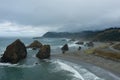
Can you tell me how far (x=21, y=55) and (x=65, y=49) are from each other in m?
38.4

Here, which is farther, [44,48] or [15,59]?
[44,48]

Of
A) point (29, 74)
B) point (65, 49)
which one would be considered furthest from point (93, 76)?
point (65, 49)

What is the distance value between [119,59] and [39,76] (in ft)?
94.1

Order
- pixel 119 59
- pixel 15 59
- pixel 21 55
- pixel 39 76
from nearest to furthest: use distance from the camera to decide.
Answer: pixel 39 76
pixel 119 59
pixel 15 59
pixel 21 55

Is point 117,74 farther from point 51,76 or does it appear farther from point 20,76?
point 20,76

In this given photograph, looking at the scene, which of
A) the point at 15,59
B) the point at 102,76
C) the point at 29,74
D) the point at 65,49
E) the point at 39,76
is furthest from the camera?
the point at 65,49

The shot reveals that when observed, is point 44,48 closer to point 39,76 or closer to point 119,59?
point 119,59

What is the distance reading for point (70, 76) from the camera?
52.8 m

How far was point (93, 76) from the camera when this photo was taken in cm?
5094

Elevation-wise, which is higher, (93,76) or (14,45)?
(14,45)

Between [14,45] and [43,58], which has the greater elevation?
[14,45]

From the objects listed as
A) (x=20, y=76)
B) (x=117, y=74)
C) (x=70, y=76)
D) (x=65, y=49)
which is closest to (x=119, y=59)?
(x=117, y=74)

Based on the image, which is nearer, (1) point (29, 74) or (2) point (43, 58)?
(1) point (29, 74)

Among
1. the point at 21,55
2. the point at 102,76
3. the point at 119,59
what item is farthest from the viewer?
the point at 21,55
